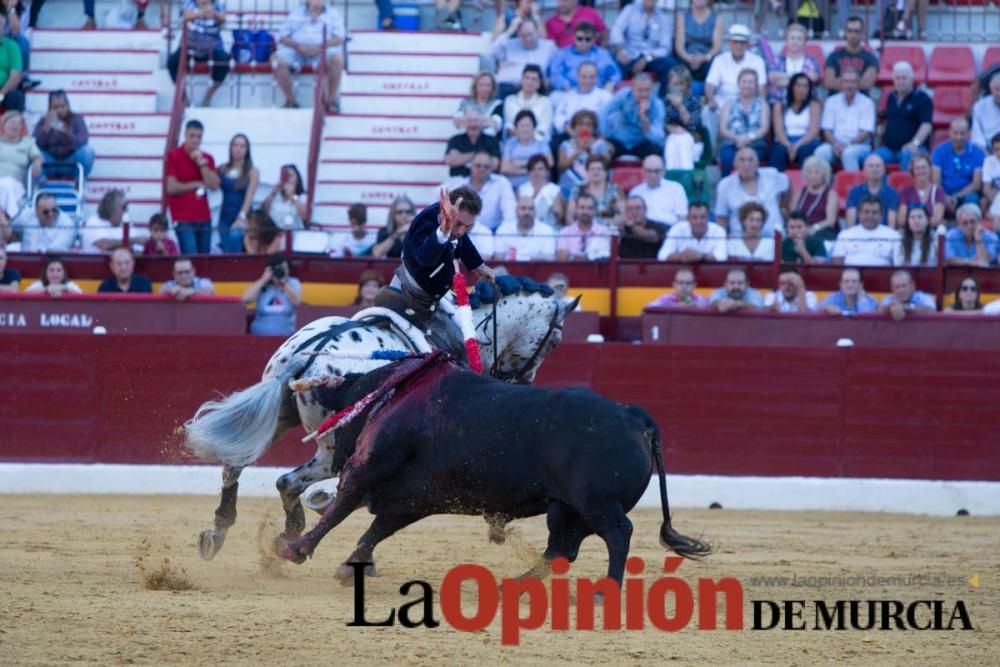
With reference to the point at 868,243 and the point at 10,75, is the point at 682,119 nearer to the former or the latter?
the point at 868,243

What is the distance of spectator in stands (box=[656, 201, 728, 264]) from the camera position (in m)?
13.1

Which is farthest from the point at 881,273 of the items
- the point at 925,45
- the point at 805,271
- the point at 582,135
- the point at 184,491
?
the point at 184,491

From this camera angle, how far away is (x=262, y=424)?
783 cm

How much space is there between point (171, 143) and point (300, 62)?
155cm

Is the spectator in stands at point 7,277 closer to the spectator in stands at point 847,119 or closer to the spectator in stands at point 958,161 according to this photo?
the spectator in stands at point 847,119

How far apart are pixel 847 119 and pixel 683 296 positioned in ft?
9.52

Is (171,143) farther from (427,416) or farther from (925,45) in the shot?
(427,416)

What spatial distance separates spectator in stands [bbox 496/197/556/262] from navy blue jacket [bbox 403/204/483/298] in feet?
16.3

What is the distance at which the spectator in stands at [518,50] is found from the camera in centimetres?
1524

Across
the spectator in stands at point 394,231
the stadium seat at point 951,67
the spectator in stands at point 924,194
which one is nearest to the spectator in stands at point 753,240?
the spectator in stands at point 924,194

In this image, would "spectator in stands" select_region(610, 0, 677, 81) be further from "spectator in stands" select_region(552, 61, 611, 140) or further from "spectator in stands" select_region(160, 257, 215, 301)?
"spectator in stands" select_region(160, 257, 215, 301)

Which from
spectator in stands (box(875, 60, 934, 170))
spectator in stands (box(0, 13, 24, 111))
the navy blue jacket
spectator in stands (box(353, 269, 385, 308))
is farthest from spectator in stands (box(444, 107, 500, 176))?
the navy blue jacket

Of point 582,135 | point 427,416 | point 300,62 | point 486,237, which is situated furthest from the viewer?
point 300,62

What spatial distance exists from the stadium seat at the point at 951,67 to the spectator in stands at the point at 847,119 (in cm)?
132
